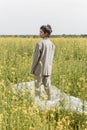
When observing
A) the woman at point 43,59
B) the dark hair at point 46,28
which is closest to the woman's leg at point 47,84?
the woman at point 43,59

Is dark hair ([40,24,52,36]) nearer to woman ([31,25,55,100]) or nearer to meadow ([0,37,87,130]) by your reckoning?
woman ([31,25,55,100])

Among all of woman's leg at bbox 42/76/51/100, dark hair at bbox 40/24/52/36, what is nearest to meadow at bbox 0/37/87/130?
woman's leg at bbox 42/76/51/100

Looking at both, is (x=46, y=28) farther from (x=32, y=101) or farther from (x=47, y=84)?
(x=32, y=101)

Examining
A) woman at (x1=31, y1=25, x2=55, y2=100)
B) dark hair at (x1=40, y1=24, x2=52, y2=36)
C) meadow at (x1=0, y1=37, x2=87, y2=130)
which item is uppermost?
dark hair at (x1=40, y1=24, x2=52, y2=36)

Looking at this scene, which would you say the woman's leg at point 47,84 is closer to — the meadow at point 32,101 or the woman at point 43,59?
the woman at point 43,59

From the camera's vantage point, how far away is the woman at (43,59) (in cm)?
933

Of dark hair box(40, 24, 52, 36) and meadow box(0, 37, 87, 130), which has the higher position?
dark hair box(40, 24, 52, 36)

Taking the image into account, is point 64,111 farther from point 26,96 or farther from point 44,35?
point 44,35

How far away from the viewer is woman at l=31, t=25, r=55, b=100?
9328mm

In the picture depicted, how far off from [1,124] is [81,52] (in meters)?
15.2

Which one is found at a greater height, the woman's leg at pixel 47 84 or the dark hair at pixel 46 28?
the dark hair at pixel 46 28

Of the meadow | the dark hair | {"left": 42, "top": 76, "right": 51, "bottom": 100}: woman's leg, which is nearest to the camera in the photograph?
the meadow

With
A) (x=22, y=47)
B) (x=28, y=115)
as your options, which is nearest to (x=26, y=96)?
(x=28, y=115)

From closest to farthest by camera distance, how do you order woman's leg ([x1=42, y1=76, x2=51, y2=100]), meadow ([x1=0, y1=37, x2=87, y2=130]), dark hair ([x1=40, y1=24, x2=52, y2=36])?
meadow ([x1=0, y1=37, x2=87, y2=130])
dark hair ([x1=40, y1=24, x2=52, y2=36])
woman's leg ([x1=42, y1=76, x2=51, y2=100])
